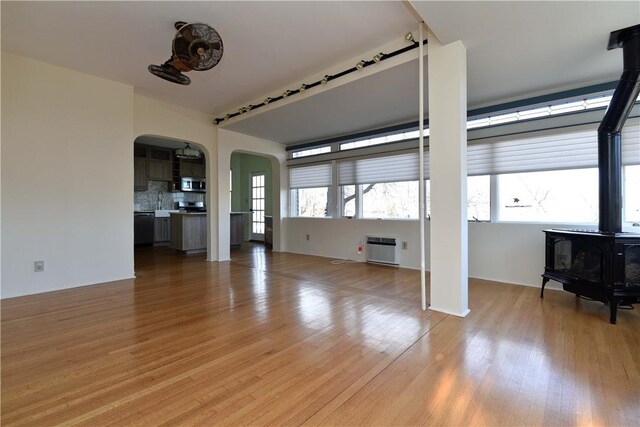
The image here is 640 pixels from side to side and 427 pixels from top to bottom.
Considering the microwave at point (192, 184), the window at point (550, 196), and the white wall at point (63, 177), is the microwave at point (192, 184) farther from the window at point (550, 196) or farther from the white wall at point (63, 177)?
the window at point (550, 196)

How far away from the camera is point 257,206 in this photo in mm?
9031

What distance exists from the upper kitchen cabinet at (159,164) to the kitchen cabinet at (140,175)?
113mm

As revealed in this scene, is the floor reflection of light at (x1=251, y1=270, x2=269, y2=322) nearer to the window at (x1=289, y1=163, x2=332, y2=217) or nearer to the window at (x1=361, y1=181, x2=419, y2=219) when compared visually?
the window at (x1=289, y1=163, x2=332, y2=217)

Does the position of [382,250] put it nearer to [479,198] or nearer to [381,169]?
[381,169]

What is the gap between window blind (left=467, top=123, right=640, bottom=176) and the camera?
3.24 metres

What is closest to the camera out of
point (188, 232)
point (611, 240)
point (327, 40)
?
point (611, 240)

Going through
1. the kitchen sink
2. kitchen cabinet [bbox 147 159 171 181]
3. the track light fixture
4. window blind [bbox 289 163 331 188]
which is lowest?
the kitchen sink

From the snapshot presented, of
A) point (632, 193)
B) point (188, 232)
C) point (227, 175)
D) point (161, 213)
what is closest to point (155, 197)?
point (161, 213)

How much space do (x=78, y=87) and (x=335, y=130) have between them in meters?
3.99

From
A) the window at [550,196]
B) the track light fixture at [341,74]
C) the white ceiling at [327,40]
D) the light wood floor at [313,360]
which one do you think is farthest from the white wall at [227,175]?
Result: the window at [550,196]

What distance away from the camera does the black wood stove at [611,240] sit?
2527 millimetres

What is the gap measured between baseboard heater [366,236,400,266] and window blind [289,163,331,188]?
1.65m

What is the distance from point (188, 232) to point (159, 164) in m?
2.94

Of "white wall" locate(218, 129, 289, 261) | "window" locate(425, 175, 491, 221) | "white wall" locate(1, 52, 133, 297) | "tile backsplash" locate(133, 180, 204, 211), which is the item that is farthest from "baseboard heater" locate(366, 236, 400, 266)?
"tile backsplash" locate(133, 180, 204, 211)
